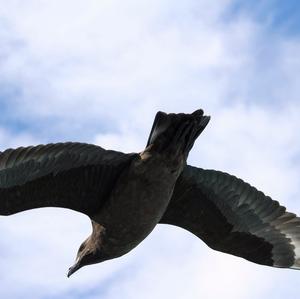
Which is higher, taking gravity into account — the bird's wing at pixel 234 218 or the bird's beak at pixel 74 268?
the bird's wing at pixel 234 218

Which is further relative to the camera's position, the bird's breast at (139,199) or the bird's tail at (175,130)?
the bird's breast at (139,199)

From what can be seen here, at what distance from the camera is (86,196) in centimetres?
1079

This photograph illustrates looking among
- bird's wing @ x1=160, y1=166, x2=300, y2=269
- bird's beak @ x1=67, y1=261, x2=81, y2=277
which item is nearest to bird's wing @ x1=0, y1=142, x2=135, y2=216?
bird's beak @ x1=67, y1=261, x2=81, y2=277

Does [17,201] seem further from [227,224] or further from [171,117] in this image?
[227,224]

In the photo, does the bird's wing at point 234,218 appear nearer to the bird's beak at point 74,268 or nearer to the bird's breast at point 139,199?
the bird's breast at point 139,199

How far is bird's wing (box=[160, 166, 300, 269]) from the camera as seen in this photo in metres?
11.4

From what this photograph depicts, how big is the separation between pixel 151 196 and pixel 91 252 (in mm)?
1289

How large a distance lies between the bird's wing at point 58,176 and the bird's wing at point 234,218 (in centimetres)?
103

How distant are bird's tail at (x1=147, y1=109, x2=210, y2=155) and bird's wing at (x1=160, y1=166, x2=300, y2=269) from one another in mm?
604

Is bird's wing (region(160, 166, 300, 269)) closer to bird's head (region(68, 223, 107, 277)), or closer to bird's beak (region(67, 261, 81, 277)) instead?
bird's head (region(68, 223, 107, 277))

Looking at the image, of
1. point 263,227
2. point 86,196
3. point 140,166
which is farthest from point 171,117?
point 263,227

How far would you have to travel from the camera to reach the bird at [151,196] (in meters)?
10.1

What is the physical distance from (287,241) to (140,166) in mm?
2694

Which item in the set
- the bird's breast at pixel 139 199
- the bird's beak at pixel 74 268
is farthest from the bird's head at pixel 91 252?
the bird's breast at pixel 139 199
